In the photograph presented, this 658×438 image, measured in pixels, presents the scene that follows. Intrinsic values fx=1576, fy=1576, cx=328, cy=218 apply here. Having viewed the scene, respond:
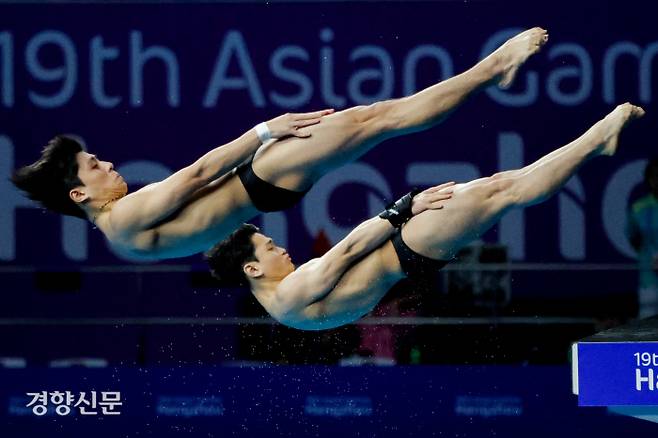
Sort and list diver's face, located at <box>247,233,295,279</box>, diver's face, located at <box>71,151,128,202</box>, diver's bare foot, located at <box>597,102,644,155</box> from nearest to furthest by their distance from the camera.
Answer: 1. diver's bare foot, located at <box>597,102,644,155</box>
2. diver's face, located at <box>71,151,128,202</box>
3. diver's face, located at <box>247,233,295,279</box>

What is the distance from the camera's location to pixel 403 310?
26.0ft

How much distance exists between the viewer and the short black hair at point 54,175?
19.2 feet

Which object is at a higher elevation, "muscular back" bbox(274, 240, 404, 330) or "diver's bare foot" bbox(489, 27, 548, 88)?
"diver's bare foot" bbox(489, 27, 548, 88)

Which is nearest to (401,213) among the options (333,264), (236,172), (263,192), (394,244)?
(394,244)

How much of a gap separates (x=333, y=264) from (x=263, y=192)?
38cm

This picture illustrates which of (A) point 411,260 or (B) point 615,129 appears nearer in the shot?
(B) point 615,129

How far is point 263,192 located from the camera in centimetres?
582

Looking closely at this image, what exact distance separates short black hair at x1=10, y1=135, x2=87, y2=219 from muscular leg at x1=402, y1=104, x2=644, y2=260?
4.17ft

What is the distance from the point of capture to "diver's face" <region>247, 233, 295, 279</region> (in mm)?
6164

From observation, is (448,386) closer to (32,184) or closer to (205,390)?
(205,390)

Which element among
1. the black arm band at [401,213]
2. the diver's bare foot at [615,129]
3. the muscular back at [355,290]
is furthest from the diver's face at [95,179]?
the diver's bare foot at [615,129]

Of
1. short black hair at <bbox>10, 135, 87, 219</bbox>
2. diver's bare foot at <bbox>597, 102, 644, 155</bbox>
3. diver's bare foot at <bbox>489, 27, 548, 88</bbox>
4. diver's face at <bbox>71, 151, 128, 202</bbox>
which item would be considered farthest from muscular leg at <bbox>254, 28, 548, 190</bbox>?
short black hair at <bbox>10, 135, 87, 219</bbox>

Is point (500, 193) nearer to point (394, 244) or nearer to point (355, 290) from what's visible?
point (394, 244)

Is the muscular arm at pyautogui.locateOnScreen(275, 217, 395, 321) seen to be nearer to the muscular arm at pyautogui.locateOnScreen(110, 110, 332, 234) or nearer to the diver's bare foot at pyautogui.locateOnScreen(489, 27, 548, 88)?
the muscular arm at pyautogui.locateOnScreen(110, 110, 332, 234)
